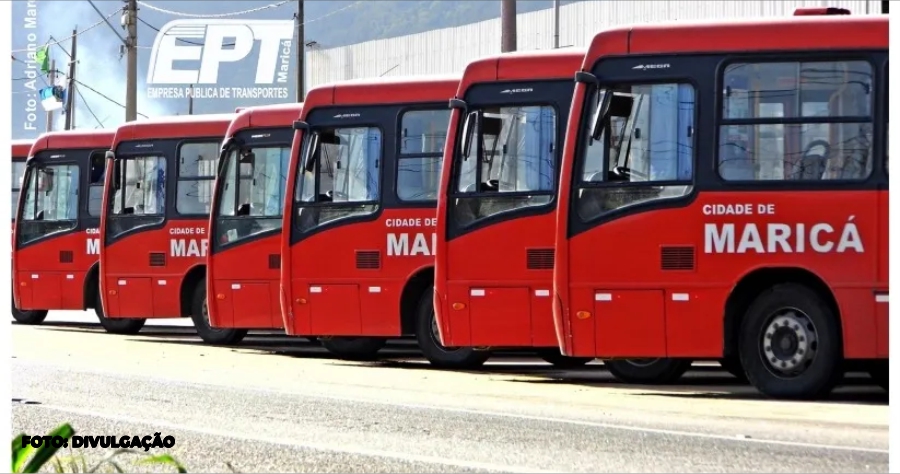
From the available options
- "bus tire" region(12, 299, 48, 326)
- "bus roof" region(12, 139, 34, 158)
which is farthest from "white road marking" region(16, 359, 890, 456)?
"bus roof" region(12, 139, 34, 158)

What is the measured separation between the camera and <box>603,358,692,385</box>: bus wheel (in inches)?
698

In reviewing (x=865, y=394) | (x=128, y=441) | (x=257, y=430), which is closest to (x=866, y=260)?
(x=865, y=394)

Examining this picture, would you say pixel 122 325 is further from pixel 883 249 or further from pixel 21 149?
pixel 883 249

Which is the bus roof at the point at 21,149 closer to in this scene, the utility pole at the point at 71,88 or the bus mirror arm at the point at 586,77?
the bus mirror arm at the point at 586,77

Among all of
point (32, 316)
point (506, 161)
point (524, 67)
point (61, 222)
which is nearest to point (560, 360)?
point (506, 161)

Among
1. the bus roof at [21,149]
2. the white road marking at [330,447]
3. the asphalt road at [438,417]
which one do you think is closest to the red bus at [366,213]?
the asphalt road at [438,417]

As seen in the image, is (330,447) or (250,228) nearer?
(330,447)

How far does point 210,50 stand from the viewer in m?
117

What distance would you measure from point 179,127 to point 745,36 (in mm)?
13366

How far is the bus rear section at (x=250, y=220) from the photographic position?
80.4ft

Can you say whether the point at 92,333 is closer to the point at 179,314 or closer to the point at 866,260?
the point at 179,314

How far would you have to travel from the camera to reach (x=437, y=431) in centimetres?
1302

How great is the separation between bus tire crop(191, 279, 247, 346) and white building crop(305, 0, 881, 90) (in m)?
24.7

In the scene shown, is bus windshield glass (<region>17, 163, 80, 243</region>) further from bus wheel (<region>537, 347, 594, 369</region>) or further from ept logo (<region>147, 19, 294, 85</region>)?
ept logo (<region>147, 19, 294, 85</region>)
